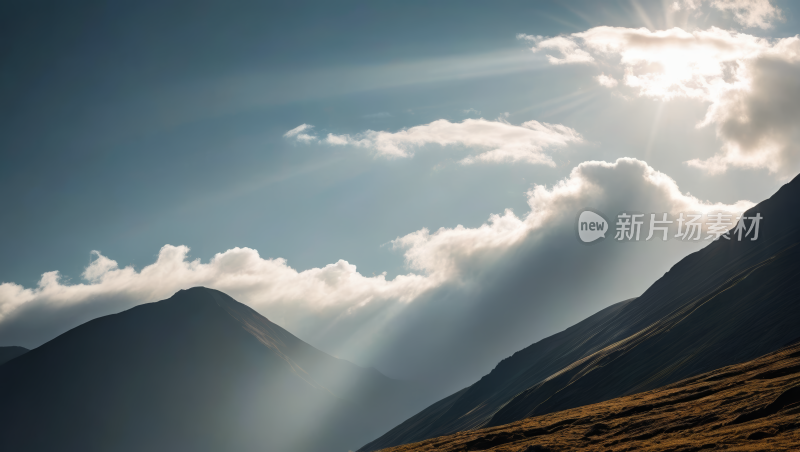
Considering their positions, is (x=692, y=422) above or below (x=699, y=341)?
above

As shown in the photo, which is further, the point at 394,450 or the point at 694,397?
the point at 394,450

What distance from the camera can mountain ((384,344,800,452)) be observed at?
5138cm

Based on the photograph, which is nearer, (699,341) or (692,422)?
(692,422)

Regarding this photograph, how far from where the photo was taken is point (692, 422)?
6356 centimetres

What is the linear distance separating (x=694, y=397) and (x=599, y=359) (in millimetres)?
84449

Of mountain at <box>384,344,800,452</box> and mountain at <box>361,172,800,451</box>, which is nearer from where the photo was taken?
mountain at <box>384,344,800,452</box>

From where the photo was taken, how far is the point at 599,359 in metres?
159

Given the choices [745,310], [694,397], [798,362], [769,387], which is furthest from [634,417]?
[745,310]

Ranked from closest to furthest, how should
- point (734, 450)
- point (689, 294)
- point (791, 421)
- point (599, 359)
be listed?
point (734, 450), point (791, 421), point (599, 359), point (689, 294)

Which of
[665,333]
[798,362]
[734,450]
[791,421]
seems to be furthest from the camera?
[665,333]

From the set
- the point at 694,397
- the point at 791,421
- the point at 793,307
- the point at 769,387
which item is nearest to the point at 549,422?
the point at 694,397

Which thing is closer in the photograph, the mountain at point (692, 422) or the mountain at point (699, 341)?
the mountain at point (692, 422)

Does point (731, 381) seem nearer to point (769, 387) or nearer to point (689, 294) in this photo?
point (769, 387)

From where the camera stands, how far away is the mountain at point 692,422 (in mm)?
51384
